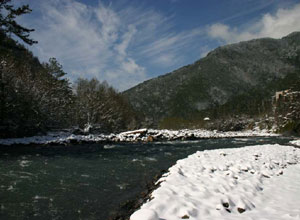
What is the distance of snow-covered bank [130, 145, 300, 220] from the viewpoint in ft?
14.7

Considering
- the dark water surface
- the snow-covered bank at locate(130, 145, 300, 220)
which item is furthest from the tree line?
the snow-covered bank at locate(130, 145, 300, 220)

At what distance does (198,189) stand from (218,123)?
59550 mm

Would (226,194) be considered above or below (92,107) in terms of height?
below

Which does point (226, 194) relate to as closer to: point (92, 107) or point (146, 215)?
point (146, 215)

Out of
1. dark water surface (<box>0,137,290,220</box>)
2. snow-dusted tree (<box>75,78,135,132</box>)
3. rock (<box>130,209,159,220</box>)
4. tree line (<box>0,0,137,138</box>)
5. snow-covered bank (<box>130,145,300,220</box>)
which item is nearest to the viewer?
rock (<box>130,209,159,220</box>)

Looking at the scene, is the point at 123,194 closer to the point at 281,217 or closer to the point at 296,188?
the point at 281,217

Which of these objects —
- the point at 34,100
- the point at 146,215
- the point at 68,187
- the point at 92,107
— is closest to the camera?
the point at 146,215

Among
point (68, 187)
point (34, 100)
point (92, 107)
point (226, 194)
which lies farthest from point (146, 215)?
point (92, 107)

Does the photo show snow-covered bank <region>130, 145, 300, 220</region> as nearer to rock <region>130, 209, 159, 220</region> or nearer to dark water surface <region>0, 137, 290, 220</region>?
rock <region>130, 209, 159, 220</region>

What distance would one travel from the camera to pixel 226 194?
5.69m

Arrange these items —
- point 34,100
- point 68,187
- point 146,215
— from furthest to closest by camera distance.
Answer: point 34,100, point 68,187, point 146,215

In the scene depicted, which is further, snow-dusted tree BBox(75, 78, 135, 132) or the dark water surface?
snow-dusted tree BBox(75, 78, 135, 132)

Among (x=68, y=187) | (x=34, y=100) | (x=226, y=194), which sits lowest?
(x=68, y=187)

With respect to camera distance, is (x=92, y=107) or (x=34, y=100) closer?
(x=34, y=100)
